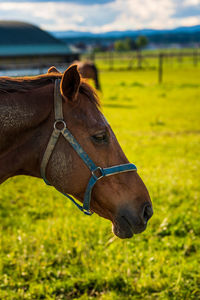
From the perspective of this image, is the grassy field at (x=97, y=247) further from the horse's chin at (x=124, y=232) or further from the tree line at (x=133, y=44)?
the tree line at (x=133, y=44)

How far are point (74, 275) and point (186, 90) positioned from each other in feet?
48.2

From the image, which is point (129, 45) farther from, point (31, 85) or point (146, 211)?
point (146, 211)

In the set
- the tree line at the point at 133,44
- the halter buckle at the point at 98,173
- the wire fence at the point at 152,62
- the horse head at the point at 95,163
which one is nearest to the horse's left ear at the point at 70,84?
the horse head at the point at 95,163

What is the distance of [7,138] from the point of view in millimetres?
1945

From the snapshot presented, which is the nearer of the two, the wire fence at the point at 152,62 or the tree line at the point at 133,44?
the wire fence at the point at 152,62

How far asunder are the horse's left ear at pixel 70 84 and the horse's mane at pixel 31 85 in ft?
0.36

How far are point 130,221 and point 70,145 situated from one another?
0.55 meters

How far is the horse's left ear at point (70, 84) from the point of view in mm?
1813

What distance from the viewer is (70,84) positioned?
6.19 feet

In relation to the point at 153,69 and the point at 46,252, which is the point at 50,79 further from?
the point at 153,69

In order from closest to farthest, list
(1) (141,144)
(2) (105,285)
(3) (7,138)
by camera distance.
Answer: (3) (7,138), (2) (105,285), (1) (141,144)

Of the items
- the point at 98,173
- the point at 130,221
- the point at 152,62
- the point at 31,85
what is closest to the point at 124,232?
the point at 130,221

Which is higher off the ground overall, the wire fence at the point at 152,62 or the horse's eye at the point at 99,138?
the wire fence at the point at 152,62

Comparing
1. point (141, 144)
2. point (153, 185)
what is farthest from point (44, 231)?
point (141, 144)
